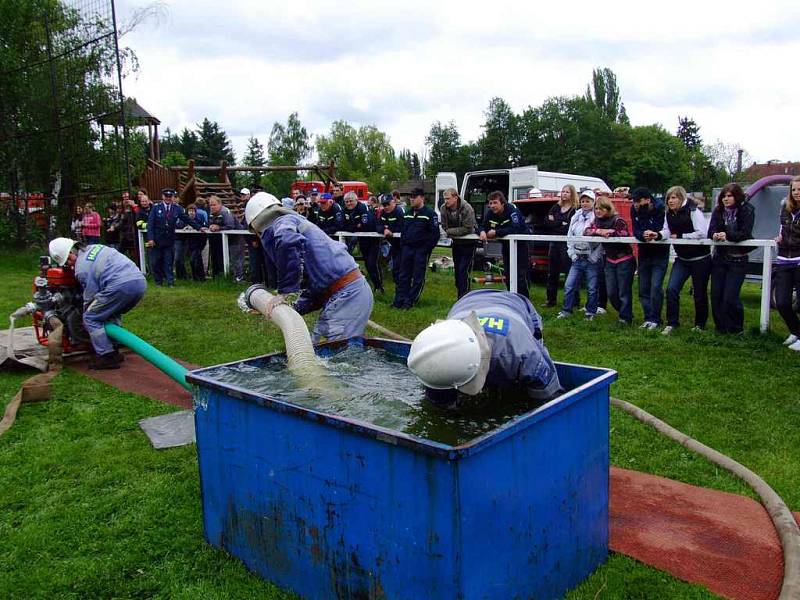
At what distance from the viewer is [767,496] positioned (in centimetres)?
400

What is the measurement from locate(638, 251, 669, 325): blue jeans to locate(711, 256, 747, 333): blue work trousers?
638 mm

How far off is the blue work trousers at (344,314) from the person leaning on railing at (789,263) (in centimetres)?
460

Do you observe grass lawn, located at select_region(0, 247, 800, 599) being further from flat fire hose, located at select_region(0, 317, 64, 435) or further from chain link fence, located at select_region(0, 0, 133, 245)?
chain link fence, located at select_region(0, 0, 133, 245)

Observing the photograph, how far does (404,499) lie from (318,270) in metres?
3.28

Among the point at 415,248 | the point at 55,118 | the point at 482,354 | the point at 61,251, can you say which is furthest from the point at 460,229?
the point at 55,118

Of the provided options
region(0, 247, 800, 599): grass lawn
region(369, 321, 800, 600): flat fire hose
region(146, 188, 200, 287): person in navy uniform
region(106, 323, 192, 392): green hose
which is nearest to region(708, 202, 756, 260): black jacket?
region(0, 247, 800, 599): grass lawn

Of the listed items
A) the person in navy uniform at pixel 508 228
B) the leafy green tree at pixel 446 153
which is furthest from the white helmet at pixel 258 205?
the leafy green tree at pixel 446 153

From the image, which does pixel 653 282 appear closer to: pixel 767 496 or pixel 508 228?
pixel 508 228

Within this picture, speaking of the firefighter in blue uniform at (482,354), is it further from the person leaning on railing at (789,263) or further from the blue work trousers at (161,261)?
the blue work trousers at (161,261)

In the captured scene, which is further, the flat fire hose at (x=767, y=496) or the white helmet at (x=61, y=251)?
the white helmet at (x=61, y=251)

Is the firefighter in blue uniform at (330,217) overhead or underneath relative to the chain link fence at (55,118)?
underneath

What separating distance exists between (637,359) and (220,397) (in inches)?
202

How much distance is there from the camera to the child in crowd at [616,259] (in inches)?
350

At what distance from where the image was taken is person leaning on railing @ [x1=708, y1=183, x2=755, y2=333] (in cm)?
763
